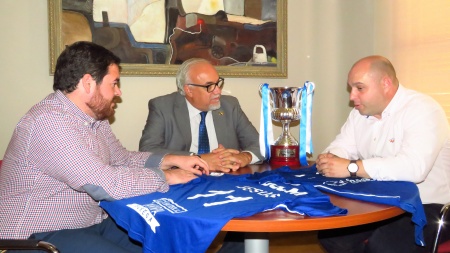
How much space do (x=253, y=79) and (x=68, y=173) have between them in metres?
2.44

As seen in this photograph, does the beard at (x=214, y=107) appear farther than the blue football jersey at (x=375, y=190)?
Yes

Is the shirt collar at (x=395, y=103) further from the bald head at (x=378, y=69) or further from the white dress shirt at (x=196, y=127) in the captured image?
the white dress shirt at (x=196, y=127)

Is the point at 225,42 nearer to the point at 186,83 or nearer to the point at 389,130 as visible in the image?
the point at 186,83

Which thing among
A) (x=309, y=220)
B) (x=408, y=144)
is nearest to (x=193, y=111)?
(x=408, y=144)

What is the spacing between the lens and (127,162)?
249cm

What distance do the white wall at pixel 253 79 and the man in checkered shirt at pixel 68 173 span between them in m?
1.41

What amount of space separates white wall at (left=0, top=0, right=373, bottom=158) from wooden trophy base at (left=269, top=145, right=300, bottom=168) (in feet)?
3.93

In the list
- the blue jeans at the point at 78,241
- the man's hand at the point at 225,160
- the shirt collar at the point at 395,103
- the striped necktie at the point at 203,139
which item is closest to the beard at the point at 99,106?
the blue jeans at the point at 78,241

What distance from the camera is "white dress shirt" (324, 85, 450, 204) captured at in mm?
2156

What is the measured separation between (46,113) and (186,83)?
1601 millimetres

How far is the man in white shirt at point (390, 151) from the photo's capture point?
2184 mm

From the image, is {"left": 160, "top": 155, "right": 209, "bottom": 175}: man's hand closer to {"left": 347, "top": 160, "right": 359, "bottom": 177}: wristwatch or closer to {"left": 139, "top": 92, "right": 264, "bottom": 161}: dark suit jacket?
{"left": 139, "top": 92, "right": 264, "bottom": 161}: dark suit jacket

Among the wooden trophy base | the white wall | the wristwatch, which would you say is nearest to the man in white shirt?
the wristwatch

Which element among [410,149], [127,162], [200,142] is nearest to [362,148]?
[410,149]
